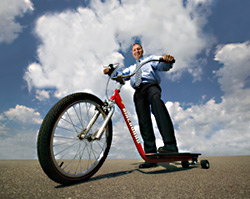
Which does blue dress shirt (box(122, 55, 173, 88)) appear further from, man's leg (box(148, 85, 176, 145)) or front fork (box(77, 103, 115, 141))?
front fork (box(77, 103, 115, 141))

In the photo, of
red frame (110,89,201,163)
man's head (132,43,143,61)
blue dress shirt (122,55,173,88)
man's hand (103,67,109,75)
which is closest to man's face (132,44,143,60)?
man's head (132,43,143,61)

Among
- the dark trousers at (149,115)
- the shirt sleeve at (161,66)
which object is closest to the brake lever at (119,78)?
the dark trousers at (149,115)

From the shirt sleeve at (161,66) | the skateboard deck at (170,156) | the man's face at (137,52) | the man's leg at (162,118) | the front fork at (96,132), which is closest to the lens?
the front fork at (96,132)

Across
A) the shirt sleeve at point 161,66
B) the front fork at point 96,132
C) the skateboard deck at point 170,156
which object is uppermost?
the shirt sleeve at point 161,66

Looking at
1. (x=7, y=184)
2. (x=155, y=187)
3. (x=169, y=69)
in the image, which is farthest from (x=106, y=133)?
(x=169, y=69)

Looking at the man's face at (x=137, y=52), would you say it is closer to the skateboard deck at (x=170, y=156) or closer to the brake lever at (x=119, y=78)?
the brake lever at (x=119, y=78)

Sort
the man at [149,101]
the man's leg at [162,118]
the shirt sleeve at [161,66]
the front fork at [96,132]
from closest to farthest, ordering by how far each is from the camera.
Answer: the front fork at [96,132], the man's leg at [162,118], the man at [149,101], the shirt sleeve at [161,66]

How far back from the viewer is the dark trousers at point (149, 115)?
8.61 feet

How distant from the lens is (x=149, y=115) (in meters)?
3.13

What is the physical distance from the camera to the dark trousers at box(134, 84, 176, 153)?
2623mm

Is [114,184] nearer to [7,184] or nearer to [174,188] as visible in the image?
[174,188]

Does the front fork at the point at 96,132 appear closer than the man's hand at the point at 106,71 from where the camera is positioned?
Yes

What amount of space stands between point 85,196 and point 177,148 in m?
1.72

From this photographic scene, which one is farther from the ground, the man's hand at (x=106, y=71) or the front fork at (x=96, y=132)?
the man's hand at (x=106, y=71)
